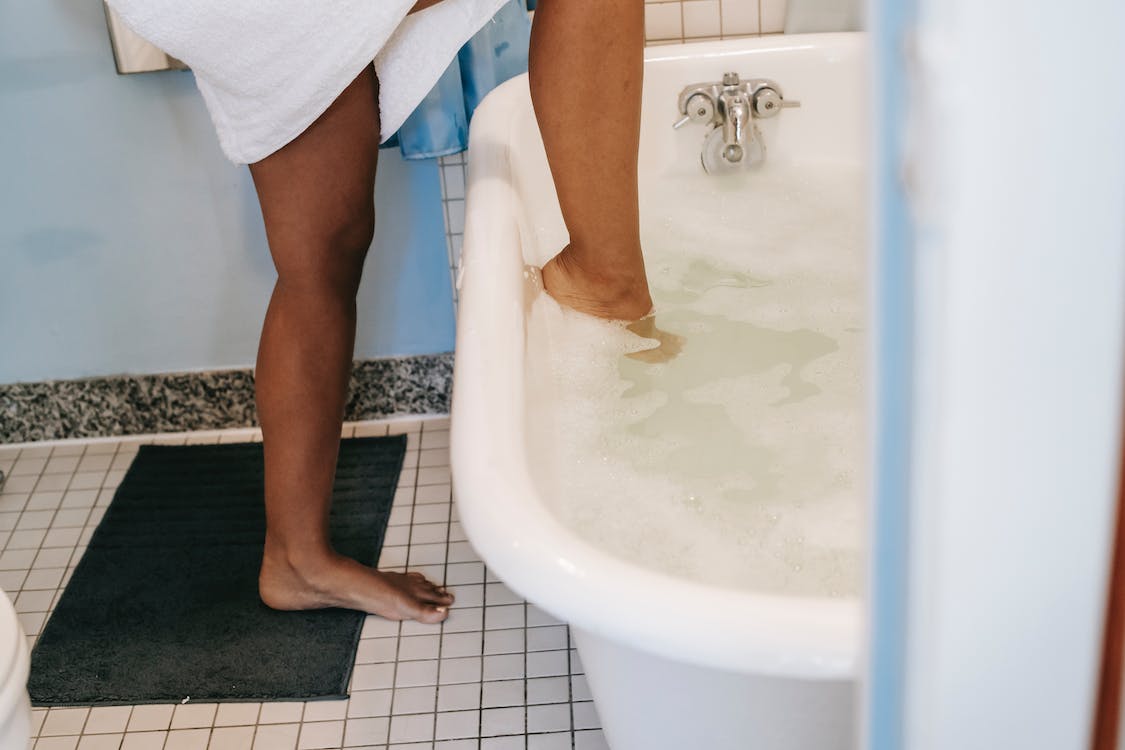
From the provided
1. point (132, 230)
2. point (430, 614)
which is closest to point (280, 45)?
point (430, 614)

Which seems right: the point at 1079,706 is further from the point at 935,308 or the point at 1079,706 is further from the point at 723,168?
the point at 723,168

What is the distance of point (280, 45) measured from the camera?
1245 mm

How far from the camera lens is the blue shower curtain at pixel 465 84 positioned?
1.75 m

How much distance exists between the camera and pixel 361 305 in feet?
6.93

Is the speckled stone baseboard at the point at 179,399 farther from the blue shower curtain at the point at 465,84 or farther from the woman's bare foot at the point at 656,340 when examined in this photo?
the woman's bare foot at the point at 656,340

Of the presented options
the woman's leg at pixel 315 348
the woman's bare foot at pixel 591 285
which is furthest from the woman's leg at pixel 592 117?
the woman's leg at pixel 315 348

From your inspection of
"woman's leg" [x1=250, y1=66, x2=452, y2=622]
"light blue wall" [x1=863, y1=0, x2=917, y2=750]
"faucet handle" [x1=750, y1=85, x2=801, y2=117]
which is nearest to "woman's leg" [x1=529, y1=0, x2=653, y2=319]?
"woman's leg" [x1=250, y1=66, x2=452, y2=622]

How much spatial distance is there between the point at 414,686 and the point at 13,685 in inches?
26.2

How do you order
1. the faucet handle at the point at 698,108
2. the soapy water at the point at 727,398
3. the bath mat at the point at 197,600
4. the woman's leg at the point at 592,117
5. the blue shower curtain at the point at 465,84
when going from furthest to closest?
the faucet handle at the point at 698,108 → the blue shower curtain at the point at 465,84 → the bath mat at the point at 197,600 → the woman's leg at the point at 592,117 → the soapy water at the point at 727,398

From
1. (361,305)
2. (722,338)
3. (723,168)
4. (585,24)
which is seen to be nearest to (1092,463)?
(585,24)

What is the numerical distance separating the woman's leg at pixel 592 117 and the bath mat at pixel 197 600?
25.4 inches

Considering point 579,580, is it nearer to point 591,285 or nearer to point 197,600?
point 591,285

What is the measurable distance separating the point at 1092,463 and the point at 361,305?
186 centimetres

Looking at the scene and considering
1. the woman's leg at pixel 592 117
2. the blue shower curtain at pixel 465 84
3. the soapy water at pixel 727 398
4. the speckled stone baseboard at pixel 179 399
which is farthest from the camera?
the speckled stone baseboard at pixel 179 399
